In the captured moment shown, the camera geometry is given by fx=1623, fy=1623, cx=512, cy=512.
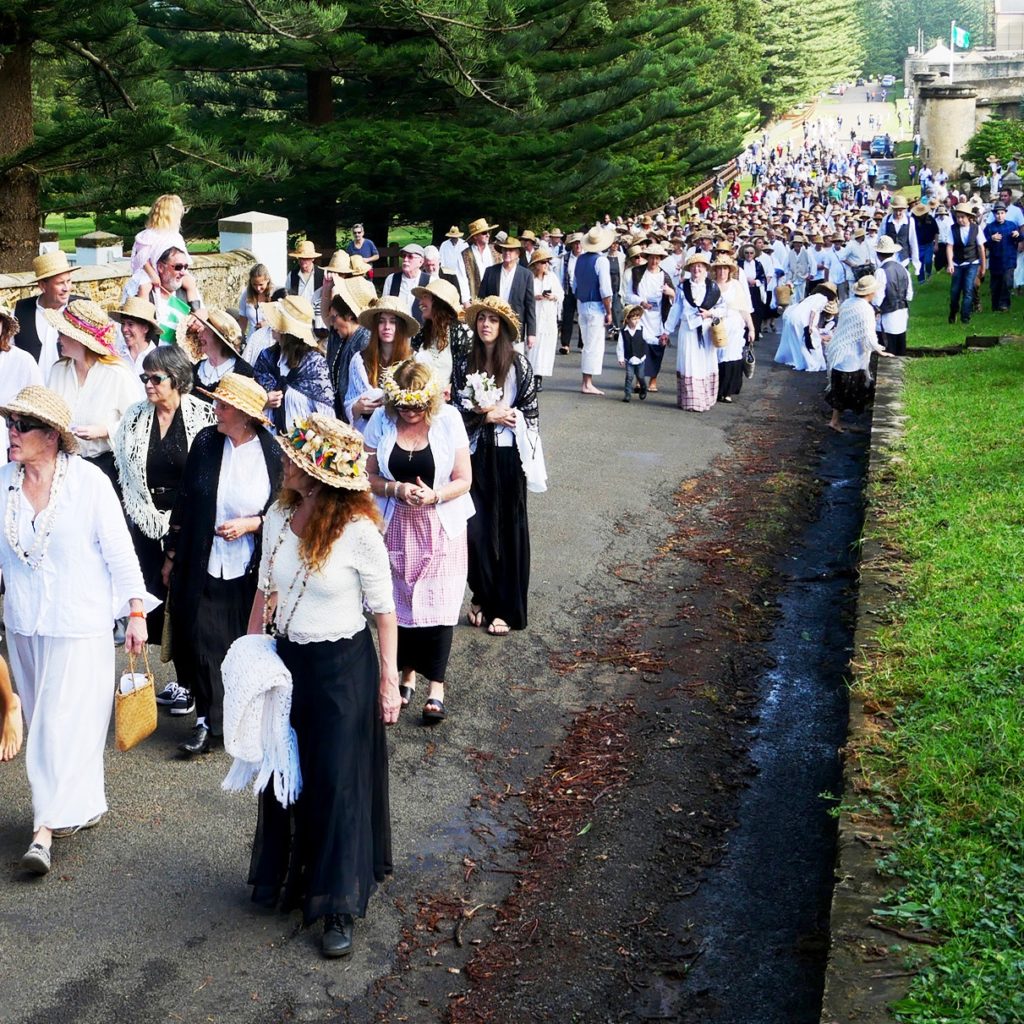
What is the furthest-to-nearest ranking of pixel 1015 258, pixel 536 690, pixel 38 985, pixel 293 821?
1. pixel 1015 258
2. pixel 536 690
3. pixel 293 821
4. pixel 38 985

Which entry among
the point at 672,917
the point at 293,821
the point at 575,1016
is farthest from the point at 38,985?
the point at 672,917

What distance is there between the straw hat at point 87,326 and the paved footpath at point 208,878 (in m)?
2.04

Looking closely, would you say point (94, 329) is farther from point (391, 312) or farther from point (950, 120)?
point (950, 120)

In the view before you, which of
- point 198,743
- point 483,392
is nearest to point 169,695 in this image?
point 198,743

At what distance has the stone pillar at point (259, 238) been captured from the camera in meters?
18.5

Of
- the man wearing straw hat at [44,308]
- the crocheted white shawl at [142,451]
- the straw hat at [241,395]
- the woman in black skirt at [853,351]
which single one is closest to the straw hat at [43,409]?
the straw hat at [241,395]

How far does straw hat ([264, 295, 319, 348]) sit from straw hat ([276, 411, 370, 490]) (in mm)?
3980

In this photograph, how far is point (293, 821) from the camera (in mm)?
5891

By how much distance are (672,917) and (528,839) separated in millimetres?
833

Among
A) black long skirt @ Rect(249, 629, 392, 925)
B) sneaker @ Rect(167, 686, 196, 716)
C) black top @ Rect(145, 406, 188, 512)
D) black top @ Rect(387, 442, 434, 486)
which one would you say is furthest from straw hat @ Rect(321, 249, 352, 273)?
black long skirt @ Rect(249, 629, 392, 925)

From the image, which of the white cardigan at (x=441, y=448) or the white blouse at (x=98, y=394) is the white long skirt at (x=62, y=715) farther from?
the white blouse at (x=98, y=394)

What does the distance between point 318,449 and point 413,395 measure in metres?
2.10

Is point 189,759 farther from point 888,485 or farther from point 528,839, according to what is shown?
point 888,485

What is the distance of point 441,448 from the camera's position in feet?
26.0
